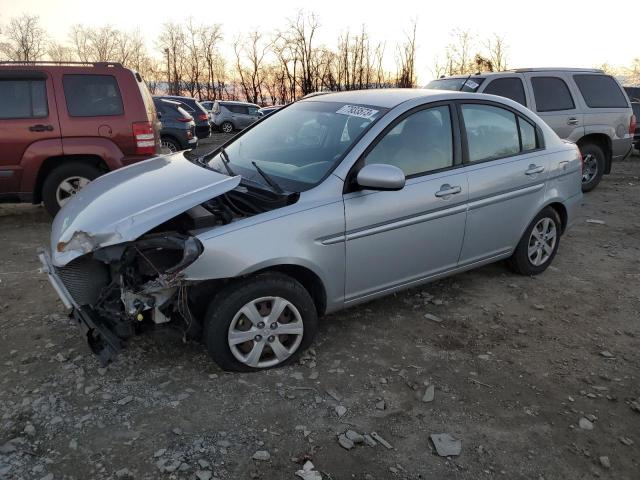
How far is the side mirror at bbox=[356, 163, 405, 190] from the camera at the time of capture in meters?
3.20

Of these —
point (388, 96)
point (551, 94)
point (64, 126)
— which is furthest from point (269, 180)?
point (551, 94)

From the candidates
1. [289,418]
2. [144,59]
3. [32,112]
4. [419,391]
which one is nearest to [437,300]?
[419,391]

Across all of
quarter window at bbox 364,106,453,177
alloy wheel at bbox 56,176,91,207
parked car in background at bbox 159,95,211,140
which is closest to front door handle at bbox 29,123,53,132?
alloy wheel at bbox 56,176,91,207

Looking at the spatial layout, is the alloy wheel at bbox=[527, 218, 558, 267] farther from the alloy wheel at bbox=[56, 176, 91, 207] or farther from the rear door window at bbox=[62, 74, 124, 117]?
the alloy wheel at bbox=[56, 176, 91, 207]

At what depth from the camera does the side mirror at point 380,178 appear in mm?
3195

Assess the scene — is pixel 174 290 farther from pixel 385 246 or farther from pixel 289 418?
pixel 385 246

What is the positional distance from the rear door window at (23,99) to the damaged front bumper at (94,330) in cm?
379

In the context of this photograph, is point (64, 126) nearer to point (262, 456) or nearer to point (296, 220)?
point (296, 220)

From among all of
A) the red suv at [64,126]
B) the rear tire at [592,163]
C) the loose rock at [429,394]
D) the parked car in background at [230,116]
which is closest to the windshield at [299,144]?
the loose rock at [429,394]

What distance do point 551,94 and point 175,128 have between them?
8.32 m

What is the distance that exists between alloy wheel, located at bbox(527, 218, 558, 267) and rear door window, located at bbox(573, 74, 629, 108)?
4466 millimetres

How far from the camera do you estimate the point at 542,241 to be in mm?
4789

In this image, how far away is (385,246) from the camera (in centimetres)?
354

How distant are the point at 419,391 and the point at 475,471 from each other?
666mm
